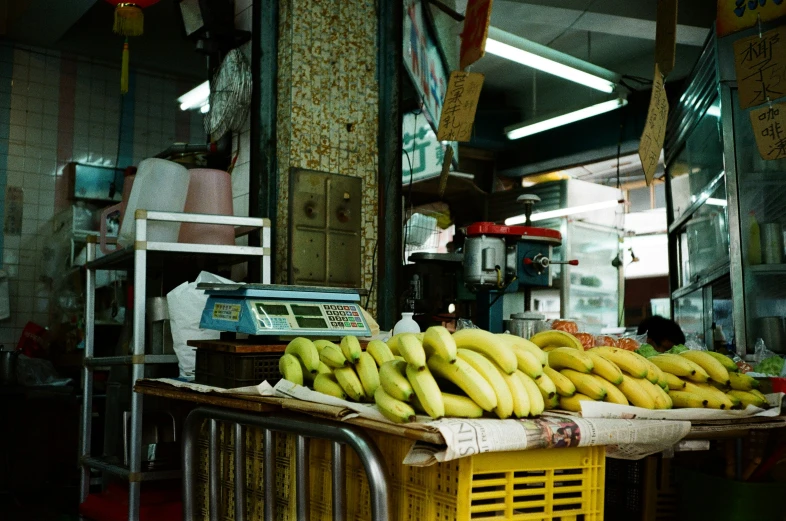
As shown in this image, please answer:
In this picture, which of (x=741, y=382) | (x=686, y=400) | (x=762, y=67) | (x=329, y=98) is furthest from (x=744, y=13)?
(x=686, y=400)

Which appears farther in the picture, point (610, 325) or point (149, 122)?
point (610, 325)

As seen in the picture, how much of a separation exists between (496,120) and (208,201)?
774cm

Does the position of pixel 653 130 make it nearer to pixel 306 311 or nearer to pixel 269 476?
pixel 306 311

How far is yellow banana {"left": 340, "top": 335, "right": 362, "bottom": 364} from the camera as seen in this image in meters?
2.31

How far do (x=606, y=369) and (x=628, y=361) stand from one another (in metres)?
0.11

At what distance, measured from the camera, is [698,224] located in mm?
6102

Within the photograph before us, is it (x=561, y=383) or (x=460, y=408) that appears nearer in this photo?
(x=460, y=408)

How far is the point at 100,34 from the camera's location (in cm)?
753

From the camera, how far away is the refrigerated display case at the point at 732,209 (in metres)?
4.72

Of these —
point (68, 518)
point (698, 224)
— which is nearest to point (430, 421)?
point (68, 518)

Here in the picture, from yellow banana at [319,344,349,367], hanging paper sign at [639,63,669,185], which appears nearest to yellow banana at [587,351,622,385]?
yellow banana at [319,344,349,367]

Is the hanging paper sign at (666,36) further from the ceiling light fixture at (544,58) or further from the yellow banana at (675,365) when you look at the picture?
the ceiling light fixture at (544,58)

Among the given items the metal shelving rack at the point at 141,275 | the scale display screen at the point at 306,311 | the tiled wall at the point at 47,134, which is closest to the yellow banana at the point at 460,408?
the scale display screen at the point at 306,311

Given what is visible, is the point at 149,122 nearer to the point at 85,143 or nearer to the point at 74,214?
the point at 85,143
